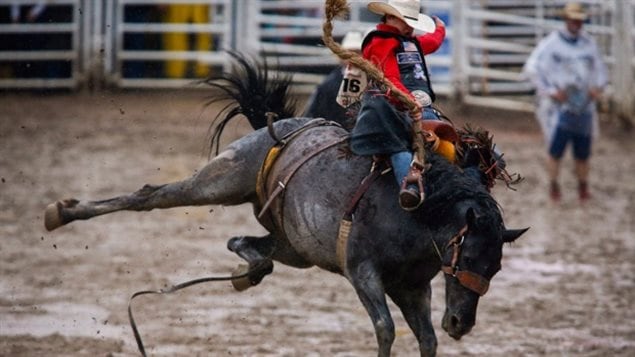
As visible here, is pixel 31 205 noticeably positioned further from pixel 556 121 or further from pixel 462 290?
pixel 462 290

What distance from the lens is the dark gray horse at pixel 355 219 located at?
5.41m

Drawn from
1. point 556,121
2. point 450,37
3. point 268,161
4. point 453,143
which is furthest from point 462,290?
point 450,37

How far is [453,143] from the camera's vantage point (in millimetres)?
5883

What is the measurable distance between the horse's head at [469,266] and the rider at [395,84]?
1.17ft

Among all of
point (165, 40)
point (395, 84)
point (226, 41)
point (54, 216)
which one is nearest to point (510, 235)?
point (395, 84)

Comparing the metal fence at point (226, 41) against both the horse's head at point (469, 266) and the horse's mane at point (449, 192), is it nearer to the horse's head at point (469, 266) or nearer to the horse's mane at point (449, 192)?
the horse's mane at point (449, 192)

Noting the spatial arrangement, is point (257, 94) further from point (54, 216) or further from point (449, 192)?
point (449, 192)

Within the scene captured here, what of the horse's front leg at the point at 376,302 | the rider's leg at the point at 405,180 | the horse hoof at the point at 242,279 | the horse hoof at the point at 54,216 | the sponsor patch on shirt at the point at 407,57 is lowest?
the horse hoof at the point at 242,279

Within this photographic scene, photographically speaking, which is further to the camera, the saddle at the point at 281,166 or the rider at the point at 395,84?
the saddle at the point at 281,166

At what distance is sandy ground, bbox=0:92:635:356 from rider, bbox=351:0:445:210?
142cm

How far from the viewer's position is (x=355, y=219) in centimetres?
576

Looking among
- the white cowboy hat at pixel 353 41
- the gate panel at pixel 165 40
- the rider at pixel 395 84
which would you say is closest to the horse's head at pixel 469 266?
the rider at pixel 395 84

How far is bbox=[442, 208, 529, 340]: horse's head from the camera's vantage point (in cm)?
537

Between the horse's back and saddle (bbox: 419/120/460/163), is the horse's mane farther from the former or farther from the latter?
the horse's back
